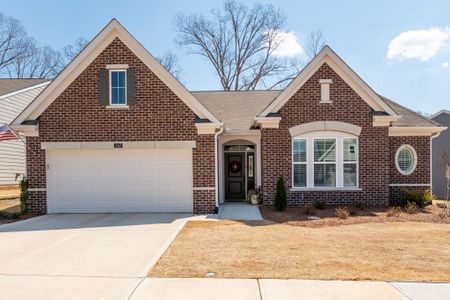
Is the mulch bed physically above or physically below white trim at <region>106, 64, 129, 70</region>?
below

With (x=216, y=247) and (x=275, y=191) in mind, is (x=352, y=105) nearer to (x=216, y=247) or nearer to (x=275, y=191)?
(x=275, y=191)

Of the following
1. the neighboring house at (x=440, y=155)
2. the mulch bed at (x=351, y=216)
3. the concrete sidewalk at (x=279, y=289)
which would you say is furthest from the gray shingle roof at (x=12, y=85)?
the neighboring house at (x=440, y=155)

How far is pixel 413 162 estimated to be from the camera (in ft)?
51.1

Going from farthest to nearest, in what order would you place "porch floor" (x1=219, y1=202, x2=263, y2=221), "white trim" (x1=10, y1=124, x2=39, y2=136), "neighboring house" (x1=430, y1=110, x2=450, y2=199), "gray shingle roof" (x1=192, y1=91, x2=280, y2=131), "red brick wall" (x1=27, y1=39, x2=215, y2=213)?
1. "neighboring house" (x1=430, y1=110, x2=450, y2=199)
2. "gray shingle roof" (x1=192, y1=91, x2=280, y2=131)
3. "red brick wall" (x1=27, y1=39, x2=215, y2=213)
4. "white trim" (x1=10, y1=124, x2=39, y2=136)
5. "porch floor" (x1=219, y1=202, x2=263, y2=221)

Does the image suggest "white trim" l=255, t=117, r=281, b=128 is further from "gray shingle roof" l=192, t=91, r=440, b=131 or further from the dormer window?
the dormer window

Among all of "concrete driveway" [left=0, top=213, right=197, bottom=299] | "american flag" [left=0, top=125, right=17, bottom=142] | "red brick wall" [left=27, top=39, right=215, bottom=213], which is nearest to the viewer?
"concrete driveway" [left=0, top=213, right=197, bottom=299]

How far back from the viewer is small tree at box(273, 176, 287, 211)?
538 inches

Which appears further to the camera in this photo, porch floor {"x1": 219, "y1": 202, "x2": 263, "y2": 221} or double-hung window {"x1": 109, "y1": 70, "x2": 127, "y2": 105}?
double-hung window {"x1": 109, "y1": 70, "x2": 127, "y2": 105}

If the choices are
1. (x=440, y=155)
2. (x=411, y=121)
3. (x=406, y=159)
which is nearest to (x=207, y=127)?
(x=406, y=159)

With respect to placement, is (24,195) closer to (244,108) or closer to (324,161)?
(244,108)

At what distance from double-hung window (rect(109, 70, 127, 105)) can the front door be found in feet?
17.9

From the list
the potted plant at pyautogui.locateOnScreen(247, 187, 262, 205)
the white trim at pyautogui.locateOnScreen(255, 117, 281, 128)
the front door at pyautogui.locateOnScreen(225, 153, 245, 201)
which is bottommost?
the potted plant at pyautogui.locateOnScreen(247, 187, 262, 205)

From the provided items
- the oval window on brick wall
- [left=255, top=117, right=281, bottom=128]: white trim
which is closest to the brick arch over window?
[left=255, top=117, right=281, bottom=128]: white trim

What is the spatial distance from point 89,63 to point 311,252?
34.1 ft
